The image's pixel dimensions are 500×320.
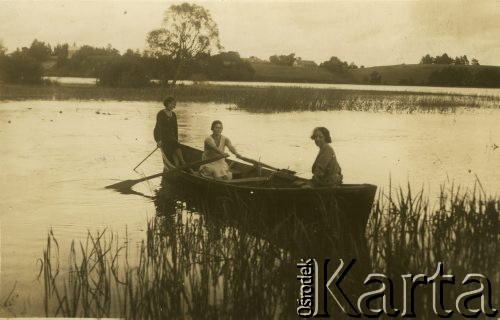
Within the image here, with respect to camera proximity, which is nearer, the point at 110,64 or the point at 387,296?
the point at 387,296

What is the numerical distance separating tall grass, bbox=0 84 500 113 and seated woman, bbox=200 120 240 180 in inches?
257

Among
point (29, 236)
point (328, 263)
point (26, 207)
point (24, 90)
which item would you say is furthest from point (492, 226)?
point (24, 90)

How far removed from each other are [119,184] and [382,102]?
975cm

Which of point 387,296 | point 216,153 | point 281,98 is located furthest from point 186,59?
point 387,296

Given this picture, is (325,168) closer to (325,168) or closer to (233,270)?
(325,168)

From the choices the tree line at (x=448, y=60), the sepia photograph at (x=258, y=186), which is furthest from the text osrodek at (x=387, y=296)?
the tree line at (x=448, y=60)

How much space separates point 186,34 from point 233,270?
4931 millimetres

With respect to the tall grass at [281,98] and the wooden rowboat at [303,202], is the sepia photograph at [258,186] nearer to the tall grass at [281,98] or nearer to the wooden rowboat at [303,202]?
the wooden rowboat at [303,202]

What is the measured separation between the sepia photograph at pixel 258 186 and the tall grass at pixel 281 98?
6.92 feet

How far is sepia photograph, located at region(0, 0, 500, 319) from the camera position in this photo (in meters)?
3.75

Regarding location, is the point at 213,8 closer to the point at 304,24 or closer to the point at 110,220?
the point at 304,24

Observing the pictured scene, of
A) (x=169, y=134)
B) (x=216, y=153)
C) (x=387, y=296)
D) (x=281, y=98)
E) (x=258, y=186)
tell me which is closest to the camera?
(x=387, y=296)

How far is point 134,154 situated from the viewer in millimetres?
8859

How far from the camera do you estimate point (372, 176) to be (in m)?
7.41
